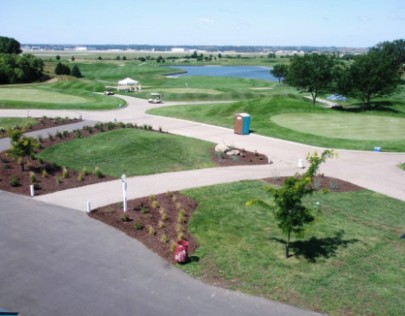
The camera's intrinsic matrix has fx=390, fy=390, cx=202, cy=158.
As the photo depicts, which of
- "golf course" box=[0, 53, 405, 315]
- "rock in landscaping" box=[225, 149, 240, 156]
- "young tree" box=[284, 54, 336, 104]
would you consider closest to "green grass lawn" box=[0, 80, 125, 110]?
"golf course" box=[0, 53, 405, 315]

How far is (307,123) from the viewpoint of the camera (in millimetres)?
35375

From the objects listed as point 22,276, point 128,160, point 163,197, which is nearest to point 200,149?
point 128,160

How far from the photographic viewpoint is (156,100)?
50.9 m

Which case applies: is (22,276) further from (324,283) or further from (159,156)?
(159,156)

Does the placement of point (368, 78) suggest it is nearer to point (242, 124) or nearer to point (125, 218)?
point (242, 124)

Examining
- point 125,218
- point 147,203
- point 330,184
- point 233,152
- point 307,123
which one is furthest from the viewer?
point 307,123

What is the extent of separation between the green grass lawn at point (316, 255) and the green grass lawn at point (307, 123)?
11.8m

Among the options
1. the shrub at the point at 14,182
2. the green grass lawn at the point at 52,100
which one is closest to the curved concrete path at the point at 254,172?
the shrub at the point at 14,182

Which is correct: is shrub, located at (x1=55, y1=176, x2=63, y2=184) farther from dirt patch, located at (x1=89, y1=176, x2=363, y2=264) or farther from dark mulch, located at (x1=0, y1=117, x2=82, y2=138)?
dark mulch, located at (x1=0, y1=117, x2=82, y2=138)

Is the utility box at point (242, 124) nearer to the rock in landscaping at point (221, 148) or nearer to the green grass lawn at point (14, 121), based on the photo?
the rock in landscaping at point (221, 148)

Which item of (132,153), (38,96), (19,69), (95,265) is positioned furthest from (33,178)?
(19,69)

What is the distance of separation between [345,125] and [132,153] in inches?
795

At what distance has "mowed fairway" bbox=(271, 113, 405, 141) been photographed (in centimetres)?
3138

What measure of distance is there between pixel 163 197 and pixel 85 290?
24.2 ft
